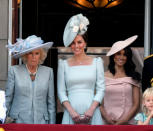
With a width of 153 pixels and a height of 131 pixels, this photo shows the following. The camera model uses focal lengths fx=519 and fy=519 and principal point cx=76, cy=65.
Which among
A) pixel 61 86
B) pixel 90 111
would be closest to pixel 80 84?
pixel 61 86

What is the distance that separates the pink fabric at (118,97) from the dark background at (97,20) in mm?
2107

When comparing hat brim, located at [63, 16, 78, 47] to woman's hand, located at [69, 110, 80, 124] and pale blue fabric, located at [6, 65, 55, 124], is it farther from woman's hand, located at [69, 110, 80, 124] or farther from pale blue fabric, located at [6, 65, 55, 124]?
woman's hand, located at [69, 110, 80, 124]

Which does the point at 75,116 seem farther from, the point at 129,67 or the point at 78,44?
the point at 129,67

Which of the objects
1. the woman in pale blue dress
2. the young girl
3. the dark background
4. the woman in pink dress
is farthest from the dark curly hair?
the dark background

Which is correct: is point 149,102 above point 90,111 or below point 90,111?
above

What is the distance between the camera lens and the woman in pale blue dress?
16.9ft

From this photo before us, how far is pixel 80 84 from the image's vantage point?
5254mm

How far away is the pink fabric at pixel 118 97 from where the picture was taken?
5.63m

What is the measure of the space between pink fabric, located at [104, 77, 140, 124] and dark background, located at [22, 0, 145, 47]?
2.11 meters

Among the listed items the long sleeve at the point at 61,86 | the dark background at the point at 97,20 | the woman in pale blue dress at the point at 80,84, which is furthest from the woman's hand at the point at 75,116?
the dark background at the point at 97,20

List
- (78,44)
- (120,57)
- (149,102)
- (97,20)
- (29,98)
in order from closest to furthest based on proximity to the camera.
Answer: (149,102) < (29,98) < (78,44) < (120,57) < (97,20)

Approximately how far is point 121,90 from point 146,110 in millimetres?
735

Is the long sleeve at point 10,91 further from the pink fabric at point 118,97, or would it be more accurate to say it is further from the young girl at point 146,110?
the young girl at point 146,110

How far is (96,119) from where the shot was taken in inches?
206
